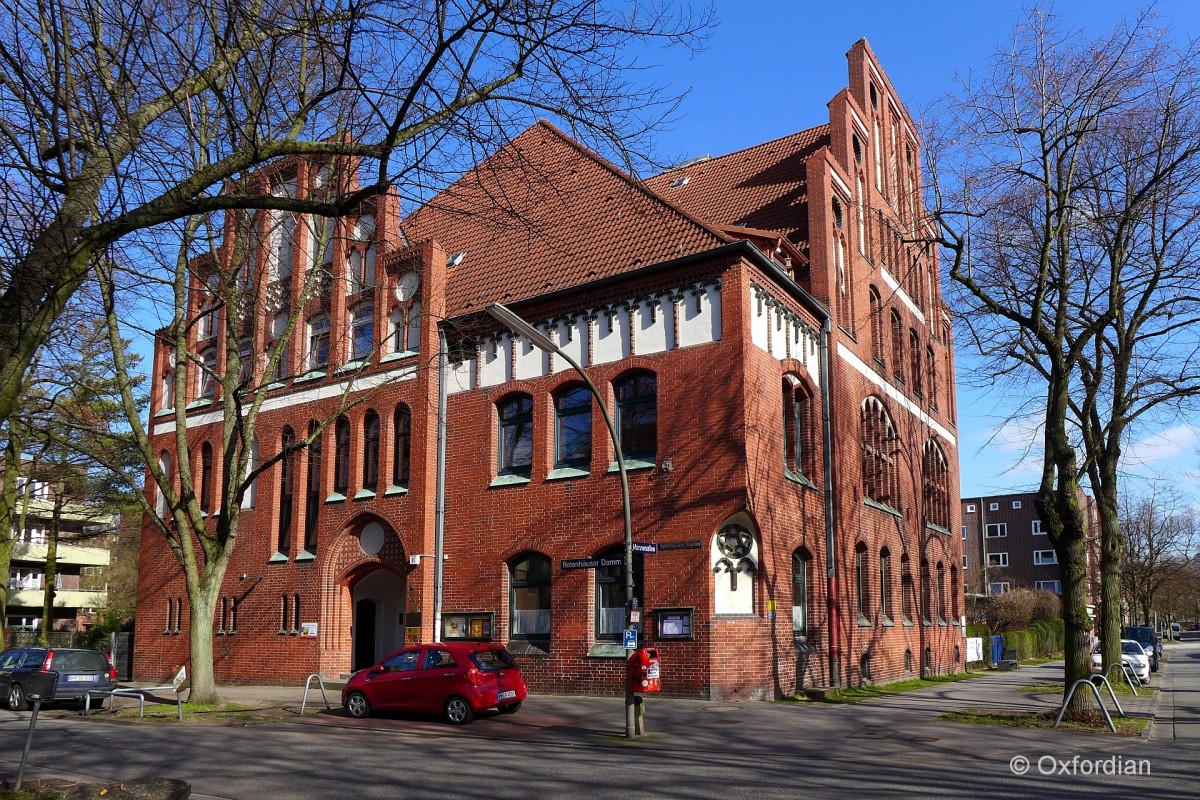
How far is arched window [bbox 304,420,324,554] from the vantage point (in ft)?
→ 88.5

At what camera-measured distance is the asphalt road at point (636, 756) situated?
10.5 m

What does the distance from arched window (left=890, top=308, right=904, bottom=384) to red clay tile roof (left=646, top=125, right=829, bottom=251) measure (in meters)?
5.24

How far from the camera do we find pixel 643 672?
47.8ft

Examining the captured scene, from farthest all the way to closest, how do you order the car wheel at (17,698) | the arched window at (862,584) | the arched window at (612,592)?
1. the arched window at (862,584)
2. the car wheel at (17,698)
3. the arched window at (612,592)

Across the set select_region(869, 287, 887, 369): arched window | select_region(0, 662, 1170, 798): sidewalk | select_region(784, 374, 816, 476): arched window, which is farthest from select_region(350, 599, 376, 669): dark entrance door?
select_region(869, 287, 887, 369): arched window

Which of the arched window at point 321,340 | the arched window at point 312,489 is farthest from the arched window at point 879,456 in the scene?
the arched window at point 321,340

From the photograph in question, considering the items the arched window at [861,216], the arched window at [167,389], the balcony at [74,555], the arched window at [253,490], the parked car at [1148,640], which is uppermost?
the arched window at [861,216]

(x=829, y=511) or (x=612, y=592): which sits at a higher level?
(x=829, y=511)

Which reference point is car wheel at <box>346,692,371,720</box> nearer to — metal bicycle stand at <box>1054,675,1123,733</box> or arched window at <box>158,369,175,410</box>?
metal bicycle stand at <box>1054,675,1123,733</box>

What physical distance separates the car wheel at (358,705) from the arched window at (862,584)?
12.1 meters

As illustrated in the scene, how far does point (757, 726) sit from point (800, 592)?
658 cm

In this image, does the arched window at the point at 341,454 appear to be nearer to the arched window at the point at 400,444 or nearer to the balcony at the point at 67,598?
the arched window at the point at 400,444

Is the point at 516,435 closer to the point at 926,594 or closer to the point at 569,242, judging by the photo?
the point at 569,242

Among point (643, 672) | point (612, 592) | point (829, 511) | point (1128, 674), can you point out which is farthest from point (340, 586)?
point (1128, 674)
